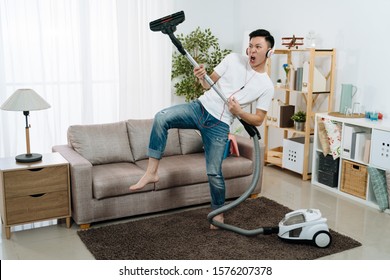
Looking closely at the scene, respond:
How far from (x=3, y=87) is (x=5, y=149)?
0.60 meters

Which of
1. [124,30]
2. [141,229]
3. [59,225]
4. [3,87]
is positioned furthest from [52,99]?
[141,229]

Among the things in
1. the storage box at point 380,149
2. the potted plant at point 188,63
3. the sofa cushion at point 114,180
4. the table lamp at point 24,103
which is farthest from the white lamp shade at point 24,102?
the storage box at point 380,149

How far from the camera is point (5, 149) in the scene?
454 cm

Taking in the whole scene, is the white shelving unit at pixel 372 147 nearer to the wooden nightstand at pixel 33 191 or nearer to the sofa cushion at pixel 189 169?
the sofa cushion at pixel 189 169

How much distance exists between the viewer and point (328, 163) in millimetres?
4422

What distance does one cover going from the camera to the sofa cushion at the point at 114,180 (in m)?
3.34

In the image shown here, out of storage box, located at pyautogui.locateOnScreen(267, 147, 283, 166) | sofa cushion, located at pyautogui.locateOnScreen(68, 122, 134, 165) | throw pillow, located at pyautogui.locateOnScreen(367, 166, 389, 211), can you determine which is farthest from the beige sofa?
storage box, located at pyautogui.locateOnScreen(267, 147, 283, 166)

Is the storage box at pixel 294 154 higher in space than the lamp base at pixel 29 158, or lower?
lower

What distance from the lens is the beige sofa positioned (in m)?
3.34

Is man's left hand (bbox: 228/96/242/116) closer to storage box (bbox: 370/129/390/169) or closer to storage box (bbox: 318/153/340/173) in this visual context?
storage box (bbox: 370/129/390/169)

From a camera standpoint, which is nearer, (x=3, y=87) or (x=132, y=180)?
(x=132, y=180)

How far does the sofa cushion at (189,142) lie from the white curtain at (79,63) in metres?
1.15

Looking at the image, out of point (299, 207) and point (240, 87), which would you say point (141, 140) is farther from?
point (299, 207)
